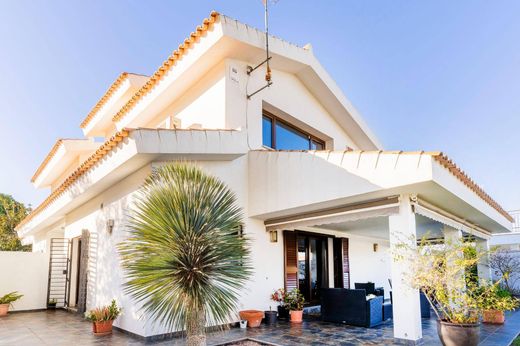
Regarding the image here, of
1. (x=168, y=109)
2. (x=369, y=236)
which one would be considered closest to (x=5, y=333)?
(x=168, y=109)

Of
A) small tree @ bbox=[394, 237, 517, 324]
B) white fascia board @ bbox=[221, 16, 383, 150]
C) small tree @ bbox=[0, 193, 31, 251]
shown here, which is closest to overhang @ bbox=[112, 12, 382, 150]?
white fascia board @ bbox=[221, 16, 383, 150]

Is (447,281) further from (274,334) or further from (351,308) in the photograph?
(274,334)

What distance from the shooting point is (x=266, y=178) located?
1419 centimetres

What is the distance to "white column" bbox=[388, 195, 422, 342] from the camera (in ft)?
35.9

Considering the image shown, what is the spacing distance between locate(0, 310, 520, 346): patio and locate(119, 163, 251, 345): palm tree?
3.35 meters

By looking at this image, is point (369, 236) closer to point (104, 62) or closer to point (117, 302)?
point (117, 302)

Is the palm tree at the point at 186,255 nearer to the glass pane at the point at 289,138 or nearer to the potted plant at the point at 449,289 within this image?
the potted plant at the point at 449,289

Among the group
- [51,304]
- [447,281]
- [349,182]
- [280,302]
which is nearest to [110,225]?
[280,302]

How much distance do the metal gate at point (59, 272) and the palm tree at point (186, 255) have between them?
1355 centimetres

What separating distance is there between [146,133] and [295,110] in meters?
8.71

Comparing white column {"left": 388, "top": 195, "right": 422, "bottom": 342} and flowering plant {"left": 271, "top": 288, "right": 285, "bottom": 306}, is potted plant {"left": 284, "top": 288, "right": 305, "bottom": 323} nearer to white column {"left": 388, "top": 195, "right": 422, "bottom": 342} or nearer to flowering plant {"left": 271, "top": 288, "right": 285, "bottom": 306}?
flowering plant {"left": 271, "top": 288, "right": 285, "bottom": 306}

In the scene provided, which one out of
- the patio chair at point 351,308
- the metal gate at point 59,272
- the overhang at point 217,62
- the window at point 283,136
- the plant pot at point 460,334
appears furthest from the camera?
the metal gate at point 59,272

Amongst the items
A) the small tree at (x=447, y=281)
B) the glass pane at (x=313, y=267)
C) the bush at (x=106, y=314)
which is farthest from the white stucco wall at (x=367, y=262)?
the bush at (x=106, y=314)

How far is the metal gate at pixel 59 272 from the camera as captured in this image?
793 inches
